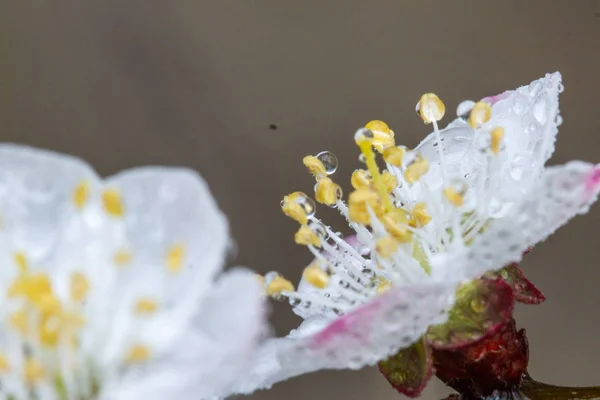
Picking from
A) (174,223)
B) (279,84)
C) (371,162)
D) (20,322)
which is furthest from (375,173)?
(279,84)

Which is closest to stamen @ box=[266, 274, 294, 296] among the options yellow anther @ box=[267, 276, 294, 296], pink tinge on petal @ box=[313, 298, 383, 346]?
yellow anther @ box=[267, 276, 294, 296]

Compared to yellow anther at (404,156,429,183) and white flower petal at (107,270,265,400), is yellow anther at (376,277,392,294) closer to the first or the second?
yellow anther at (404,156,429,183)

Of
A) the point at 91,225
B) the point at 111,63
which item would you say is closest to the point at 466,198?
the point at 91,225

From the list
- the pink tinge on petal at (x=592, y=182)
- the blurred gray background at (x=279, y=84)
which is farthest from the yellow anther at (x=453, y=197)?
the blurred gray background at (x=279, y=84)

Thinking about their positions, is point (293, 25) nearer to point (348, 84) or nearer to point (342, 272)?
point (348, 84)

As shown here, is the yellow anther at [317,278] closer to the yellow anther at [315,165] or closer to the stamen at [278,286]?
the stamen at [278,286]

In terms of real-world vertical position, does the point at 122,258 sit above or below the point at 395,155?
below

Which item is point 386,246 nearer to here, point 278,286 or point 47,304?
point 278,286
